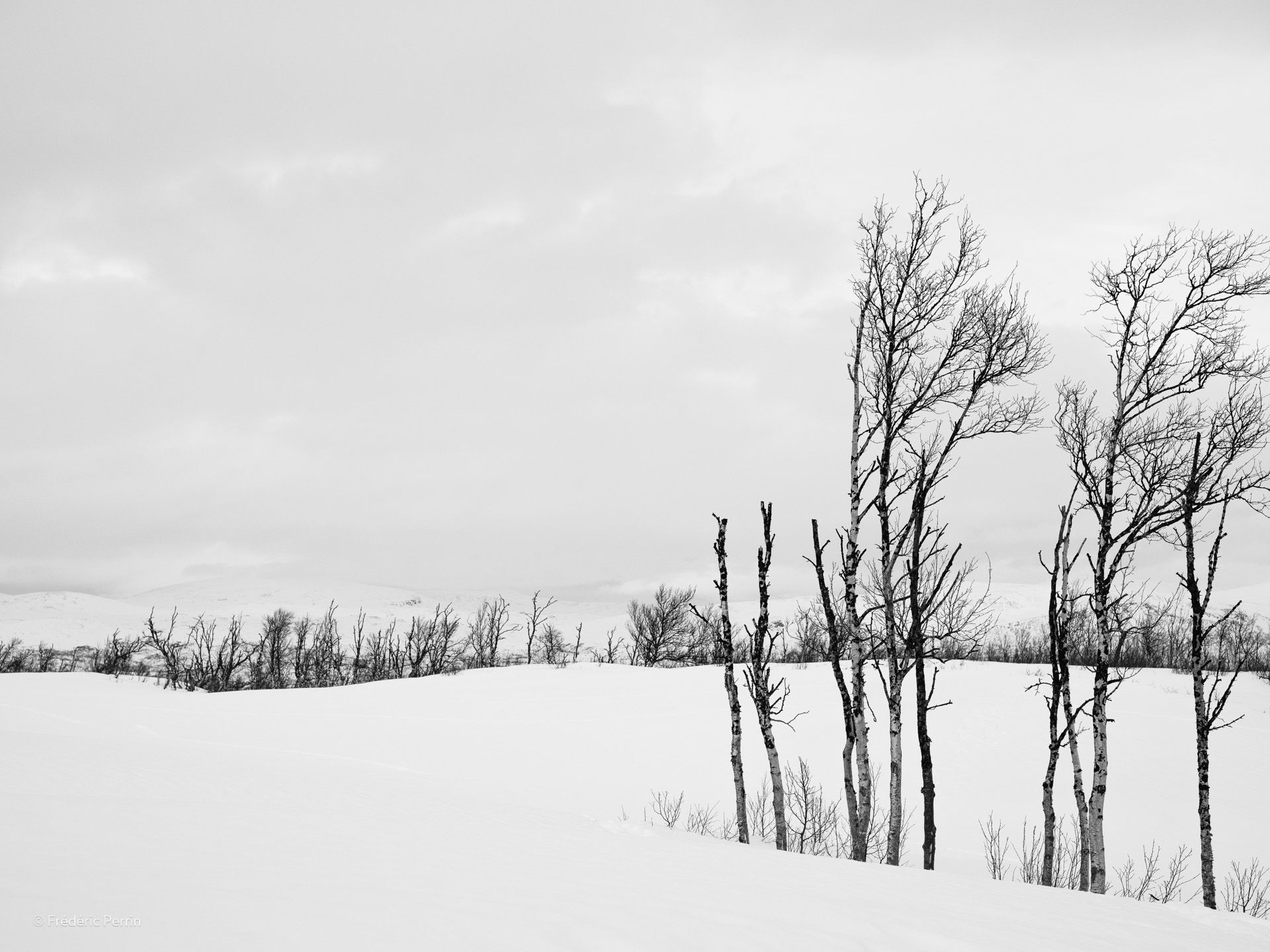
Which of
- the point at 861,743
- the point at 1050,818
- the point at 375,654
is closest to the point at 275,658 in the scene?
the point at 375,654

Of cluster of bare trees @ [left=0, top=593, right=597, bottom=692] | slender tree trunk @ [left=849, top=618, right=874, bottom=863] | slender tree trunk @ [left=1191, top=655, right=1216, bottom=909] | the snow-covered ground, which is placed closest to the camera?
the snow-covered ground

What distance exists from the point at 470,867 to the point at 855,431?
321 inches

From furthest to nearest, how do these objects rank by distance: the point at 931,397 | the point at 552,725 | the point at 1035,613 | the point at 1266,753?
1. the point at 1035,613
2. the point at 552,725
3. the point at 1266,753
4. the point at 931,397

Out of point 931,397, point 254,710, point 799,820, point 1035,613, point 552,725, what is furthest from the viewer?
point 1035,613

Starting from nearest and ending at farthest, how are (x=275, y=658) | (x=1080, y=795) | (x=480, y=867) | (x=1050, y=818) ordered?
(x=480, y=867) < (x=1050, y=818) < (x=1080, y=795) < (x=275, y=658)

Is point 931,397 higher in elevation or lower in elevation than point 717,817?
higher

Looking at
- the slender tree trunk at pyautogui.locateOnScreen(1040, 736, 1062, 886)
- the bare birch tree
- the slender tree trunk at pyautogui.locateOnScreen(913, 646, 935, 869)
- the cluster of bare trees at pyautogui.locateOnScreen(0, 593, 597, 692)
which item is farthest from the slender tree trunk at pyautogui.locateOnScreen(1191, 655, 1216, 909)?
the cluster of bare trees at pyautogui.locateOnScreen(0, 593, 597, 692)

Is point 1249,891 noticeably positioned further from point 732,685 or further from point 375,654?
point 375,654

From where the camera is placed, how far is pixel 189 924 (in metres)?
2.53

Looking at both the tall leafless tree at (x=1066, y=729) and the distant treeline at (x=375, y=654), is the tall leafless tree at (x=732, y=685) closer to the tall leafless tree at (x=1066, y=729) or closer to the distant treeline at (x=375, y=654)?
the tall leafless tree at (x=1066, y=729)

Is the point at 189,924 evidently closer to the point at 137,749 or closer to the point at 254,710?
the point at 137,749

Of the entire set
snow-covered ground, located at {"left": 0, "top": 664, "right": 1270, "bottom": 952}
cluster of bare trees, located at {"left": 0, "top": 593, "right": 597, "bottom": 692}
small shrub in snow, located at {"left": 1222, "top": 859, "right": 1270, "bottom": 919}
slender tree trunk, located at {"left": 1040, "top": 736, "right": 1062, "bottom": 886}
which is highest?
snow-covered ground, located at {"left": 0, "top": 664, "right": 1270, "bottom": 952}

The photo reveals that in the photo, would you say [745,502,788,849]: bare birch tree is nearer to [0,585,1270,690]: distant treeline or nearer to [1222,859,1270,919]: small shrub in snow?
[1222,859,1270,919]: small shrub in snow

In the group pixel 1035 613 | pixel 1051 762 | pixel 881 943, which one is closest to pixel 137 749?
pixel 881 943
